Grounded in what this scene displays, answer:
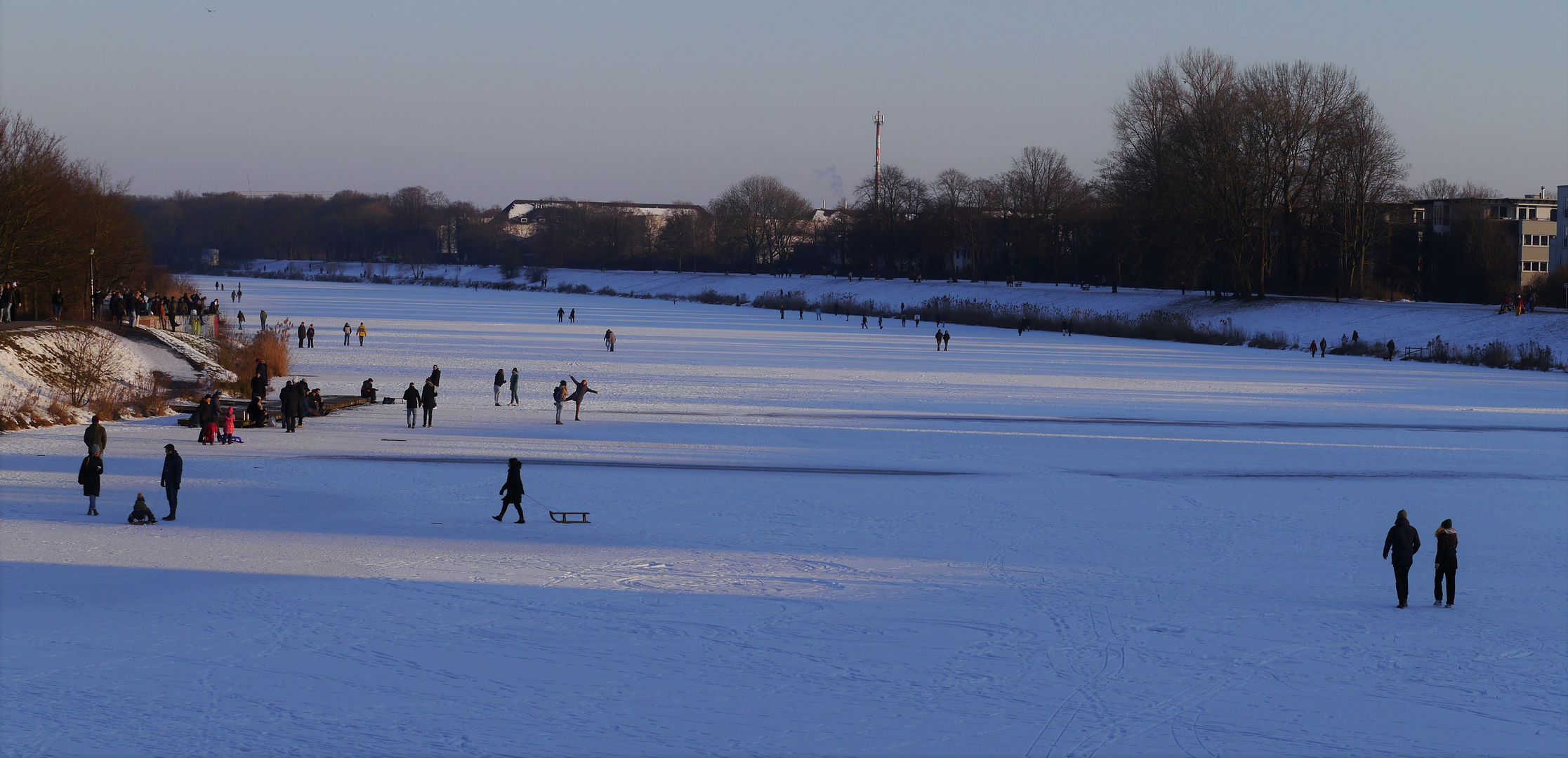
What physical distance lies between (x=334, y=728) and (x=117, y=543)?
6.14 m

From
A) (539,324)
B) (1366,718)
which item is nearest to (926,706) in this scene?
(1366,718)

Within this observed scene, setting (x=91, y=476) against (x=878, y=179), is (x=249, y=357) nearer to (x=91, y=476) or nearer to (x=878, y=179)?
(x=91, y=476)

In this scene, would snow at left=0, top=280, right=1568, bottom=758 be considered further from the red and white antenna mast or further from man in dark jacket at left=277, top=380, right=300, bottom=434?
the red and white antenna mast

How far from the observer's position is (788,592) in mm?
10484

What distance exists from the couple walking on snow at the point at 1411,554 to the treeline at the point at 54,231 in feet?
97.5

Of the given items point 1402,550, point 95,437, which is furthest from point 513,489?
point 1402,550

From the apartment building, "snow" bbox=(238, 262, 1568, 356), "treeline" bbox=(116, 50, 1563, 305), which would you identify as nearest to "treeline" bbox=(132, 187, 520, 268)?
"treeline" bbox=(116, 50, 1563, 305)

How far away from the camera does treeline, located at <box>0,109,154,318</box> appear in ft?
A: 92.3

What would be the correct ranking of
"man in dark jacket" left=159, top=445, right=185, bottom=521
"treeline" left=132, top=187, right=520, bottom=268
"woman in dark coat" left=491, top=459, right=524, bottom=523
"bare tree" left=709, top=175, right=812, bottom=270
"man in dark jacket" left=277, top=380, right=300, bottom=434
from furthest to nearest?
"treeline" left=132, top=187, right=520, bottom=268 → "bare tree" left=709, top=175, right=812, bottom=270 → "man in dark jacket" left=277, top=380, right=300, bottom=434 → "woman in dark coat" left=491, top=459, right=524, bottom=523 → "man in dark jacket" left=159, top=445, right=185, bottom=521

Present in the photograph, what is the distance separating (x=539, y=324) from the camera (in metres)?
58.2

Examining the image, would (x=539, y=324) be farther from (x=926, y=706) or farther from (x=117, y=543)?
(x=926, y=706)

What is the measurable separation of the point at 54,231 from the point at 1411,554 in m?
31.4

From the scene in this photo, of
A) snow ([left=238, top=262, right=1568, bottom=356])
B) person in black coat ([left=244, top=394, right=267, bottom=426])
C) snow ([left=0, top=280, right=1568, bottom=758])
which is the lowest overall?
snow ([left=0, top=280, right=1568, bottom=758])

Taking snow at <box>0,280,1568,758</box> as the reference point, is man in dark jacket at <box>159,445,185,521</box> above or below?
above
